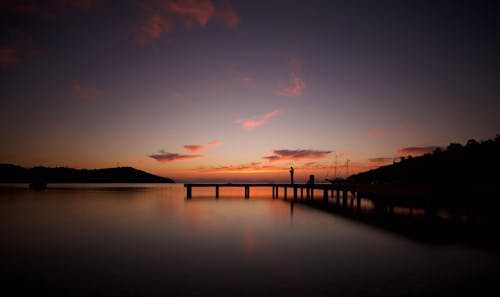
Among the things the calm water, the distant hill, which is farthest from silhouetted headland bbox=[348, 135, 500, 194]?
the calm water

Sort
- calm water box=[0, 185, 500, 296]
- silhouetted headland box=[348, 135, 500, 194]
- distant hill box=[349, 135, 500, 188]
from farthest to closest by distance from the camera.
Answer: distant hill box=[349, 135, 500, 188] → silhouetted headland box=[348, 135, 500, 194] → calm water box=[0, 185, 500, 296]

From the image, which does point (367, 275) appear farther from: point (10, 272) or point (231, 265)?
point (10, 272)

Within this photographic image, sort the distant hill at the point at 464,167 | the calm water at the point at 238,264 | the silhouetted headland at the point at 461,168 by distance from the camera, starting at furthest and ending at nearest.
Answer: the distant hill at the point at 464,167
the silhouetted headland at the point at 461,168
the calm water at the point at 238,264

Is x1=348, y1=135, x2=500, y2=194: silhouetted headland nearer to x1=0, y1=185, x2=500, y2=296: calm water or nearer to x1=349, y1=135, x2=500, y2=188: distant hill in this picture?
x1=349, y1=135, x2=500, y2=188: distant hill


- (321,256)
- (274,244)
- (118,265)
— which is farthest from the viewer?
(274,244)

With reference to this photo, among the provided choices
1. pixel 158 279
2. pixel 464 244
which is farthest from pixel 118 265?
pixel 464 244

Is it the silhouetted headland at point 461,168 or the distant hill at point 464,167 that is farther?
the distant hill at point 464,167

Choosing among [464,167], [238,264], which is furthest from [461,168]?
[238,264]

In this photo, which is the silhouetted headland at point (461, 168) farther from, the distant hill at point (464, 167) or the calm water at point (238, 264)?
the calm water at point (238, 264)

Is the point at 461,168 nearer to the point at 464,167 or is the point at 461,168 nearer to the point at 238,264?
the point at 464,167

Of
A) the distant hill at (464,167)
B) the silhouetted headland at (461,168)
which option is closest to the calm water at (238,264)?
the silhouetted headland at (461,168)

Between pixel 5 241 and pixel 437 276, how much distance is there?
29.2 metres

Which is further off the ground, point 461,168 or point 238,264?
point 461,168

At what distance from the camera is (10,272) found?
1527 centimetres
